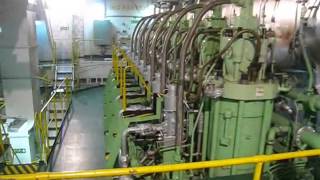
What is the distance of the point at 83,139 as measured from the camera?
24.1 feet

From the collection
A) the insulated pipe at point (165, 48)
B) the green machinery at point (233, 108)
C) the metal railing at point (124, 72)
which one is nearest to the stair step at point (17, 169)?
the metal railing at point (124, 72)

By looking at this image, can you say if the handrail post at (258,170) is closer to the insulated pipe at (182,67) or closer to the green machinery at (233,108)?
the green machinery at (233,108)

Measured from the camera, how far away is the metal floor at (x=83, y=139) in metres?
6.22

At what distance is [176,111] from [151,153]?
34.9 inches

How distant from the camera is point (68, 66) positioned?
37.4 feet

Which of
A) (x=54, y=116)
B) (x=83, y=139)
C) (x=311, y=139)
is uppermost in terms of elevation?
(x=311, y=139)

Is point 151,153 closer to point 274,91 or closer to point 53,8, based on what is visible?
point 274,91

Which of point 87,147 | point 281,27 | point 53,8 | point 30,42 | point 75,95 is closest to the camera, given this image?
point 281,27

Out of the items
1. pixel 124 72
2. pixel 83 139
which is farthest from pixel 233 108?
pixel 83 139

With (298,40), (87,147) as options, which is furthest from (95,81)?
(298,40)

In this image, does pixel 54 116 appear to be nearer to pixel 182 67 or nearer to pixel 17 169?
pixel 17 169

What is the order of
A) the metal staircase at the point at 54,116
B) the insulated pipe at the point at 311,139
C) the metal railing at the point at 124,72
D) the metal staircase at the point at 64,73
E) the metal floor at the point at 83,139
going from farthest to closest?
the metal staircase at the point at 64,73, the metal staircase at the point at 54,116, the metal floor at the point at 83,139, the metal railing at the point at 124,72, the insulated pipe at the point at 311,139

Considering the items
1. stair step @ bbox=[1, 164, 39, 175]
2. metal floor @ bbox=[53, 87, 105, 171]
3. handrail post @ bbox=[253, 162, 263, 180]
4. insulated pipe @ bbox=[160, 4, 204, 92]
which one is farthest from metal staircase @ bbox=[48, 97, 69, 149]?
handrail post @ bbox=[253, 162, 263, 180]

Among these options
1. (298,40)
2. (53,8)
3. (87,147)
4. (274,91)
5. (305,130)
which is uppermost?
(53,8)
